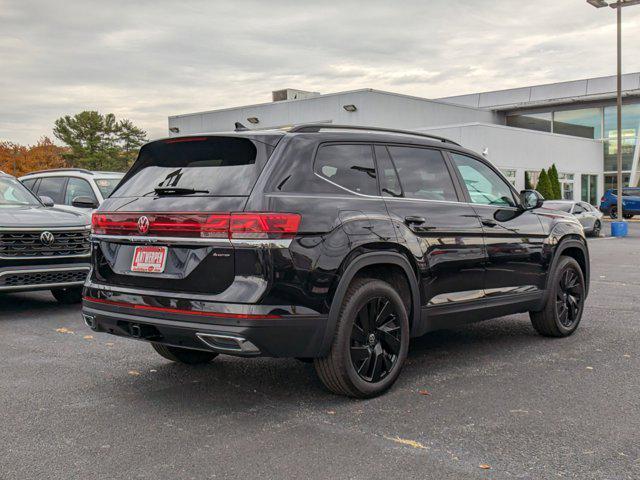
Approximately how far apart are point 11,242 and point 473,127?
2755 cm

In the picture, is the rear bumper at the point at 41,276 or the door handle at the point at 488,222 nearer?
the door handle at the point at 488,222

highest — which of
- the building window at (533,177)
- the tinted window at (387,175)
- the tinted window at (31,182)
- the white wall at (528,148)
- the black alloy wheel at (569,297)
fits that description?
→ the white wall at (528,148)

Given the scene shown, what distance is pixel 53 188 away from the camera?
11945 mm

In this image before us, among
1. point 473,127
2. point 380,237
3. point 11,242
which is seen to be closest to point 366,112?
point 473,127

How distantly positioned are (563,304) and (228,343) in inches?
160

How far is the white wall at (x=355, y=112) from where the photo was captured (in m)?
36.3

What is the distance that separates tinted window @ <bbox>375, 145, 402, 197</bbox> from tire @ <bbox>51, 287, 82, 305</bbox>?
552 centimetres

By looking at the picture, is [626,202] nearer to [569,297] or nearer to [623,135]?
[623,135]

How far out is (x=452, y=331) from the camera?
296 inches

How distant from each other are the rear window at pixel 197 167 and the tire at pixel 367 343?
1.04 meters

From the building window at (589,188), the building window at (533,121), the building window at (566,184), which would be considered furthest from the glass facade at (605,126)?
the building window at (566,184)

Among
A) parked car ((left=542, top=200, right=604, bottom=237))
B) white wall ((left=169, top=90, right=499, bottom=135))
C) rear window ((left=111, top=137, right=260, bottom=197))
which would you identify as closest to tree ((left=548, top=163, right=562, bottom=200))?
white wall ((left=169, top=90, right=499, bottom=135))

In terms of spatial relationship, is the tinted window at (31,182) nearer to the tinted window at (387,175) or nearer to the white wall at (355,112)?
the tinted window at (387,175)

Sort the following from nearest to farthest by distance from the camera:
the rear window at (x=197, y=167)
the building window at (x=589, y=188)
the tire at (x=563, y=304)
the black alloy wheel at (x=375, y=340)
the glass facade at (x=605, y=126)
Answer: the rear window at (x=197, y=167)
the black alloy wheel at (x=375, y=340)
the tire at (x=563, y=304)
the building window at (x=589, y=188)
the glass facade at (x=605, y=126)
